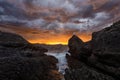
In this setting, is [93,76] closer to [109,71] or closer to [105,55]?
[109,71]

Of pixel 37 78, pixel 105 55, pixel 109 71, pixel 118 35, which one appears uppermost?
pixel 118 35

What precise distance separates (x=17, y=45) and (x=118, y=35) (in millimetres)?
26003

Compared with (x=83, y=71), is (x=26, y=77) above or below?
below

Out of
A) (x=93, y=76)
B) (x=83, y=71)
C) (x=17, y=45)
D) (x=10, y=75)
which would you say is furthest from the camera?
(x=17, y=45)

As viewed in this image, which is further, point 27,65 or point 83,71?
point 27,65

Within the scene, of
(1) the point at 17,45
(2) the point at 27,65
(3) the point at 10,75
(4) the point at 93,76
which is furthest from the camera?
(1) the point at 17,45

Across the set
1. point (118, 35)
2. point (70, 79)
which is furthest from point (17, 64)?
point (118, 35)

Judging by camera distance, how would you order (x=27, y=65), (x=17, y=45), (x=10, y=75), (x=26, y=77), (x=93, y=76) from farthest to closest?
1. (x=17, y=45)
2. (x=27, y=65)
3. (x=26, y=77)
4. (x=10, y=75)
5. (x=93, y=76)

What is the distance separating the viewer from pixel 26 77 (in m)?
20.6

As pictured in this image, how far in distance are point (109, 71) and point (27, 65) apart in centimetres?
1206

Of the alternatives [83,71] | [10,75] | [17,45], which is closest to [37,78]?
[10,75]

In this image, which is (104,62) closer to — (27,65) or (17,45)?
(27,65)

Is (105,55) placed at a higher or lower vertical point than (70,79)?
higher

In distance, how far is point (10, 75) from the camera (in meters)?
18.9
